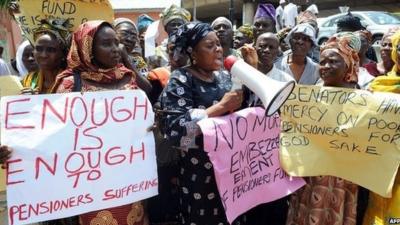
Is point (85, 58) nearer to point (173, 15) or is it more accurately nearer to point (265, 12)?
point (173, 15)

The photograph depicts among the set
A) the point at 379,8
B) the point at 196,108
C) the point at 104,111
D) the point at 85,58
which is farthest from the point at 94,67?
the point at 379,8

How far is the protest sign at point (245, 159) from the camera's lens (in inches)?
108

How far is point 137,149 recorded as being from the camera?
2.73 metres

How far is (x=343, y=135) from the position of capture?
2953mm

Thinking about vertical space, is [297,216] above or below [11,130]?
below

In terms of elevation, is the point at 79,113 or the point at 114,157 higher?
the point at 79,113

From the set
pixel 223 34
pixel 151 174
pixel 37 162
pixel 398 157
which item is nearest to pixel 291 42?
pixel 223 34

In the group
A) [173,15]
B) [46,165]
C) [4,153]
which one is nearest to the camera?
[4,153]

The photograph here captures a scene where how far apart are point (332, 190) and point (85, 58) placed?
1737 mm

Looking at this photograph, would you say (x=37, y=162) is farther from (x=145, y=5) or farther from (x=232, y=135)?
(x=145, y=5)

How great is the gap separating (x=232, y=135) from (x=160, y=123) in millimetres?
453

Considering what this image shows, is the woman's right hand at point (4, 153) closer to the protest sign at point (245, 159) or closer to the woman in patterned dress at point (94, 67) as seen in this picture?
the woman in patterned dress at point (94, 67)

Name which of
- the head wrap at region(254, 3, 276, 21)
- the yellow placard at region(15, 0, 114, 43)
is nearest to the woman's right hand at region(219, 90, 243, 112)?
the yellow placard at region(15, 0, 114, 43)

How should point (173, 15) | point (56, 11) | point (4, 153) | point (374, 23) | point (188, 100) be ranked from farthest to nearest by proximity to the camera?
point (374, 23), point (173, 15), point (56, 11), point (188, 100), point (4, 153)
